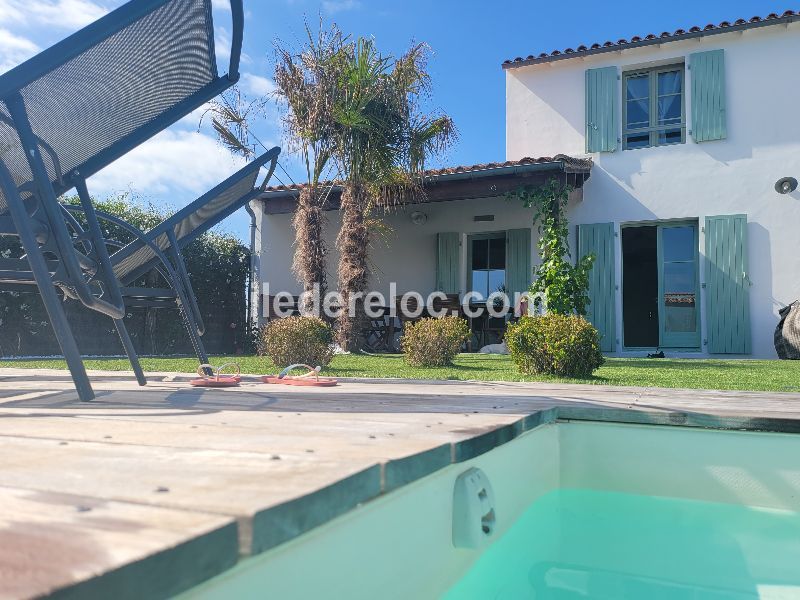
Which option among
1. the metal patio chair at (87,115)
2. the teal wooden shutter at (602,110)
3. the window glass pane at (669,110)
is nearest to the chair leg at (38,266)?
the metal patio chair at (87,115)

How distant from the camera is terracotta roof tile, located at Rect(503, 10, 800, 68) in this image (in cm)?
922

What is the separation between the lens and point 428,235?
1141 cm

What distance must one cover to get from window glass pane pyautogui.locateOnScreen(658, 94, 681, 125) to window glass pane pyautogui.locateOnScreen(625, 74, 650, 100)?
282mm

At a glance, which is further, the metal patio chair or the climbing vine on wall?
the climbing vine on wall

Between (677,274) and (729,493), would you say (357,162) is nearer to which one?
(677,274)

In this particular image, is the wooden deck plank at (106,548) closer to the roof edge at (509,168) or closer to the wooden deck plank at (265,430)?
the wooden deck plank at (265,430)

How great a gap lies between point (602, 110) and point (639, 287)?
478 cm

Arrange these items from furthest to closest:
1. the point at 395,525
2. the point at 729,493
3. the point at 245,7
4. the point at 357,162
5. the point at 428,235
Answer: the point at 428,235 → the point at 357,162 → the point at 245,7 → the point at 729,493 → the point at 395,525

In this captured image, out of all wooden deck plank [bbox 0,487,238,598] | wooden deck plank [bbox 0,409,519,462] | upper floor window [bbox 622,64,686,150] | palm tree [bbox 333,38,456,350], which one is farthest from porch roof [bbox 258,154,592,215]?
wooden deck plank [bbox 0,487,238,598]

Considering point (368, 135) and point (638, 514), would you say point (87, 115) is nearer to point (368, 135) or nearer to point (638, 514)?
point (638, 514)

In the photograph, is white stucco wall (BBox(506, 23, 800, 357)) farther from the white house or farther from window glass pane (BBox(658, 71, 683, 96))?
window glass pane (BBox(658, 71, 683, 96))

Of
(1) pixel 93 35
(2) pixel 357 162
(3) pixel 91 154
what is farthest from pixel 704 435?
(2) pixel 357 162

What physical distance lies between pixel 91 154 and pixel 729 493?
318 cm

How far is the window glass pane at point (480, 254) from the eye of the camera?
442 inches
